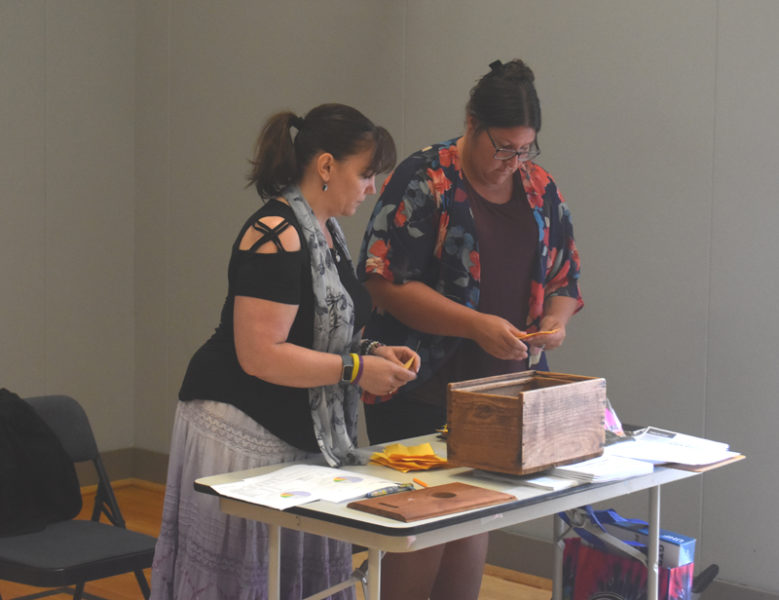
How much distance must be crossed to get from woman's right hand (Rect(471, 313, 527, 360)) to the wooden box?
22 centimetres

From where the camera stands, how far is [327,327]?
6.56 feet

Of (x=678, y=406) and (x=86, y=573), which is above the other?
(x=678, y=406)

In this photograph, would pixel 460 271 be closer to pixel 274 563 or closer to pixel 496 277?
pixel 496 277

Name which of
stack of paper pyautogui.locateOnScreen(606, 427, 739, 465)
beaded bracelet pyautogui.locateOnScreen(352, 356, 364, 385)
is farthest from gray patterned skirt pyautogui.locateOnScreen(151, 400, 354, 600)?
stack of paper pyautogui.locateOnScreen(606, 427, 739, 465)

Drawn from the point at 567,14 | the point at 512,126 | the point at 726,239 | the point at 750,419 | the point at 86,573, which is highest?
the point at 567,14

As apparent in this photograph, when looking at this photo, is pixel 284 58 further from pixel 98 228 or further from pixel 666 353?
pixel 666 353

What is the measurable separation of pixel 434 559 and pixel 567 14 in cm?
218

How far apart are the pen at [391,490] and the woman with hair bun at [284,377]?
0.71 feet

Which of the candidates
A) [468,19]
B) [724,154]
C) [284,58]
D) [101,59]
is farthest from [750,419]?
[101,59]

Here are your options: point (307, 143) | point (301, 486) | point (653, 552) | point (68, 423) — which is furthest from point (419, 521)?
point (68, 423)

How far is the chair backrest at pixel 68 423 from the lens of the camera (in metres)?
2.96

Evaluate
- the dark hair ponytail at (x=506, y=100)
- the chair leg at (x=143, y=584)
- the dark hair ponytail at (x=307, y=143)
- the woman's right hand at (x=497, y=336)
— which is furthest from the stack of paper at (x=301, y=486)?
the chair leg at (x=143, y=584)

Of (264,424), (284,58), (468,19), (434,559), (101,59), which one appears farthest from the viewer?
(101,59)

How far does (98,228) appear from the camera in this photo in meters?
5.07
